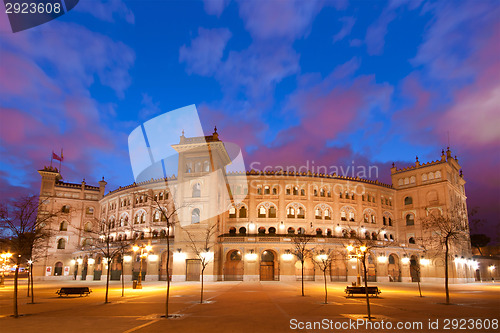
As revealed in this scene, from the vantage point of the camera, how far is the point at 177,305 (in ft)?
71.7

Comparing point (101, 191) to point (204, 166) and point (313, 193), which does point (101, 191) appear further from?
point (313, 193)

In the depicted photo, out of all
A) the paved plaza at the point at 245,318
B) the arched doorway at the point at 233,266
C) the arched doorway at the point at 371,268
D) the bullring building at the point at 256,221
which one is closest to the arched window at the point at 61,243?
the bullring building at the point at 256,221

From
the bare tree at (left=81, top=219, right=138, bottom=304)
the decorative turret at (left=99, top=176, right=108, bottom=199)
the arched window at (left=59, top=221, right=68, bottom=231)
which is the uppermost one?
the decorative turret at (left=99, top=176, right=108, bottom=199)

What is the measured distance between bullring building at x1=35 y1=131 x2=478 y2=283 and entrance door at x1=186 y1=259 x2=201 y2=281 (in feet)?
0.47

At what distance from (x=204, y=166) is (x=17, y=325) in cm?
4182

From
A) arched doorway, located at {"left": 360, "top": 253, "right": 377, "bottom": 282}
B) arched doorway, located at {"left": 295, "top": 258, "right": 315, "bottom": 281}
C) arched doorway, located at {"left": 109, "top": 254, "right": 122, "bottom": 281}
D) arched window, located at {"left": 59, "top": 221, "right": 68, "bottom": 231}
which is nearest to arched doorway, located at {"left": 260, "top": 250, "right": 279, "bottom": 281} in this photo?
arched doorway, located at {"left": 295, "top": 258, "right": 315, "bottom": 281}

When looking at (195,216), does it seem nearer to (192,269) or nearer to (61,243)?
(192,269)

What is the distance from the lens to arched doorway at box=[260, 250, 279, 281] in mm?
55062

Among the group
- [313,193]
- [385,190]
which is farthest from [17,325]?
[385,190]

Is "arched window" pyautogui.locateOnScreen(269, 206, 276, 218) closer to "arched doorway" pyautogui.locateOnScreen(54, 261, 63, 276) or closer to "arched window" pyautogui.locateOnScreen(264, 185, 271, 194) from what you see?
"arched window" pyautogui.locateOnScreen(264, 185, 271, 194)

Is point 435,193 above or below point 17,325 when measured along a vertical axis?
above

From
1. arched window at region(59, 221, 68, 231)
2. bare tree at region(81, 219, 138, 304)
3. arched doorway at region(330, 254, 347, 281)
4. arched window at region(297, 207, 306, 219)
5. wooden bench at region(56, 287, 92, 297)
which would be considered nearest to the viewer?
wooden bench at region(56, 287, 92, 297)

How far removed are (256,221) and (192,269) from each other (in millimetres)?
14299

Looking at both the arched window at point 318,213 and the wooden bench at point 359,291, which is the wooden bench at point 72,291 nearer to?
the wooden bench at point 359,291
